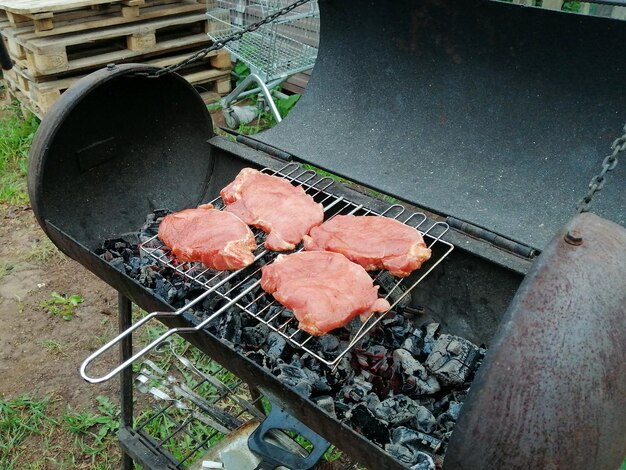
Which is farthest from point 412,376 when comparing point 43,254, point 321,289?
point 43,254

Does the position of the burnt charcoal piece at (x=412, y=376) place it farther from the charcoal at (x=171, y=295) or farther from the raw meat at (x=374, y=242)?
the charcoal at (x=171, y=295)

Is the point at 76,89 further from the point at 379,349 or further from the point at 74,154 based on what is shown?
the point at 379,349

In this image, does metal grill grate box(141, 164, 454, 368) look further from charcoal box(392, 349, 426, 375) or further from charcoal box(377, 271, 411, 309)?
charcoal box(392, 349, 426, 375)

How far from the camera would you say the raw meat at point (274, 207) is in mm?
2375

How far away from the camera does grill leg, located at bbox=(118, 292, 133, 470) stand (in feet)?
7.80

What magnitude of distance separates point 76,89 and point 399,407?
170 cm

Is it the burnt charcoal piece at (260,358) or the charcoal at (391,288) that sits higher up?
the charcoal at (391,288)

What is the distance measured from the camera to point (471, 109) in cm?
263

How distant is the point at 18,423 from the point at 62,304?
39.2 inches

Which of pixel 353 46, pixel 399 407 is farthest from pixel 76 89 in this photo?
pixel 399 407

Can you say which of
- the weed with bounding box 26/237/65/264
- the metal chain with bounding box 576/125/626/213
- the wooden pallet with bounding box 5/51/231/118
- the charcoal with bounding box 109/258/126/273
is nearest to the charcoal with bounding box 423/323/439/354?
the metal chain with bounding box 576/125/626/213

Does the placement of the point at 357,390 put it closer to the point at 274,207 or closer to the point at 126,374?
the point at 274,207

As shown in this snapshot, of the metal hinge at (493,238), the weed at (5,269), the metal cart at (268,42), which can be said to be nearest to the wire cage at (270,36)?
the metal cart at (268,42)

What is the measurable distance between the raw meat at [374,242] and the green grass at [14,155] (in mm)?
3652
